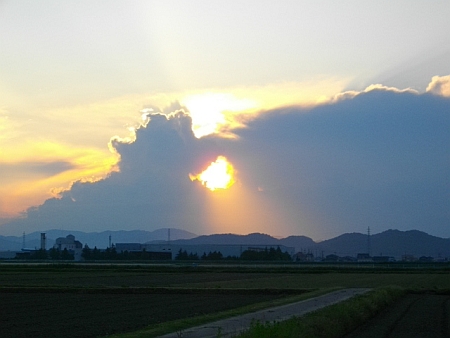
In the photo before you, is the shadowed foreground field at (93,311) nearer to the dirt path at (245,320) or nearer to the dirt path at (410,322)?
the dirt path at (245,320)

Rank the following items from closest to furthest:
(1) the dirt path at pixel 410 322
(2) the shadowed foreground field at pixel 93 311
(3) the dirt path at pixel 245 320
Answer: (3) the dirt path at pixel 245 320 → (1) the dirt path at pixel 410 322 → (2) the shadowed foreground field at pixel 93 311

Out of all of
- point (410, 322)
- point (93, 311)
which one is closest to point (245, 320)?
point (410, 322)

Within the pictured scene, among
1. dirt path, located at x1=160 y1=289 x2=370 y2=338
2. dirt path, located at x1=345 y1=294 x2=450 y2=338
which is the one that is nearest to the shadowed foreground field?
dirt path, located at x1=160 y1=289 x2=370 y2=338

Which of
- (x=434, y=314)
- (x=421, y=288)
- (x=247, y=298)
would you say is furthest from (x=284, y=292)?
(x=434, y=314)

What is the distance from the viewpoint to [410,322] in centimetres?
2941

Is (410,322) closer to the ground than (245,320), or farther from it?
closer to the ground

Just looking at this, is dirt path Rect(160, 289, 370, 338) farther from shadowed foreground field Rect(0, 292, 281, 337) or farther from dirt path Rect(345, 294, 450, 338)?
dirt path Rect(345, 294, 450, 338)

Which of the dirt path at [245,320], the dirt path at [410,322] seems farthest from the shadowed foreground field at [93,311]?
the dirt path at [410,322]

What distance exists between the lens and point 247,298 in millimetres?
44562

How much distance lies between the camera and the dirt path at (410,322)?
24750 mm

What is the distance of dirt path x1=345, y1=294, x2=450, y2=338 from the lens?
24.8 metres

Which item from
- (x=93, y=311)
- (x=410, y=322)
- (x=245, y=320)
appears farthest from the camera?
(x=93, y=311)

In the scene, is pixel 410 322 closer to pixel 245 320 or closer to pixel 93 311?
pixel 245 320

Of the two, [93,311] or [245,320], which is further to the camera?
[93,311]
